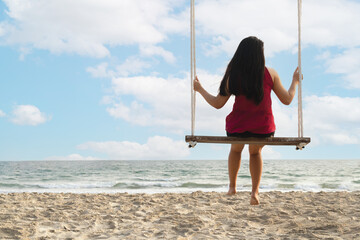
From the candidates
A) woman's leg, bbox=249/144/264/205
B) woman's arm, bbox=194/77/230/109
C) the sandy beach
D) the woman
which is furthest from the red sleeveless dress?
the sandy beach

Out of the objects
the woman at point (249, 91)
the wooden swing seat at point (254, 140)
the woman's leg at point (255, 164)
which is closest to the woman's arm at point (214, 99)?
the woman at point (249, 91)

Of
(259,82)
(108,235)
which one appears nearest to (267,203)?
(108,235)

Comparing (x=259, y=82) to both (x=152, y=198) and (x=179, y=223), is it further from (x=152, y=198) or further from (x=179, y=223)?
(x=152, y=198)

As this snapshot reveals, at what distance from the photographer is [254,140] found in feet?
8.23

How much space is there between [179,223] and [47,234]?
158 cm

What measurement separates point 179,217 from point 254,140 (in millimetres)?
2700

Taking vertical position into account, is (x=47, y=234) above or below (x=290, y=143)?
below

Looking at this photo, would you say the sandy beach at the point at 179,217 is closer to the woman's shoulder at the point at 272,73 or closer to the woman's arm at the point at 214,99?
the woman's arm at the point at 214,99

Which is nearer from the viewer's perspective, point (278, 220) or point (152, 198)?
point (278, 220)

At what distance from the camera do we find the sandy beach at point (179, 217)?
422cm

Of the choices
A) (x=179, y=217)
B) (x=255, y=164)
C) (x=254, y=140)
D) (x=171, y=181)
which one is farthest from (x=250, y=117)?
(x=171, y=181)

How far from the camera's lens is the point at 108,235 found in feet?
13.8

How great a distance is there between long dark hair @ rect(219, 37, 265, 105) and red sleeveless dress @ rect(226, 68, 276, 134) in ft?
0.14

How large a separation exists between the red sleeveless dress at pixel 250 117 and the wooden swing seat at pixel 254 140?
0.09 meters
